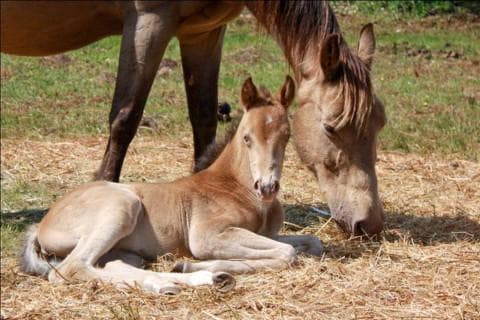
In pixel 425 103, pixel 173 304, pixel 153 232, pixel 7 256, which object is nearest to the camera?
pixel 173 304

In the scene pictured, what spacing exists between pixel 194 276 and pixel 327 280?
59 cm

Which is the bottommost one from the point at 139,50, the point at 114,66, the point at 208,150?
the point at 114,66

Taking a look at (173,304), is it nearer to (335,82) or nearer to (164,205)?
(164,205)

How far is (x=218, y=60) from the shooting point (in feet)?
20.4

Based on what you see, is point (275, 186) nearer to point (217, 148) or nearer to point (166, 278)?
point (166, 278)

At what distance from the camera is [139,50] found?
557 cm

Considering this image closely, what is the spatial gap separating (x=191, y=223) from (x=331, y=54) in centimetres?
116

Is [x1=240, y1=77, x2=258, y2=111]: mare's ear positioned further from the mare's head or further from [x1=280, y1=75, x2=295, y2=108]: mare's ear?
the mare's head

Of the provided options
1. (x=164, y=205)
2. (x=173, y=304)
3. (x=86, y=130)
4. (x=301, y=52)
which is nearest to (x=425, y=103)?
(x=86, y=130)

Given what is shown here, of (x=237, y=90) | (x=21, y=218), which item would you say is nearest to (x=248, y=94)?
(x=21, y=218)

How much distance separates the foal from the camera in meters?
4.39

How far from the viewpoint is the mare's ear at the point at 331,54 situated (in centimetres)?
508

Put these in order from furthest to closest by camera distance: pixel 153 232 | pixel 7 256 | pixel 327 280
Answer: pixel 7 256, pixel 153 232, pixel 327 280

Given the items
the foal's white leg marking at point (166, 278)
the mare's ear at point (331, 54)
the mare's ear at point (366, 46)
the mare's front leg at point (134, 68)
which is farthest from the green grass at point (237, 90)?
the mare's ear at point (366, 46)
